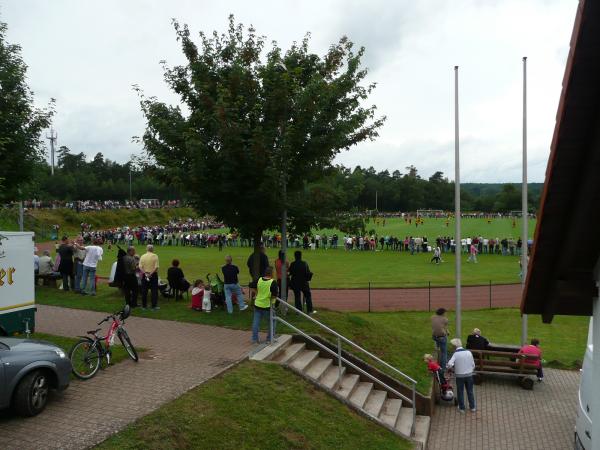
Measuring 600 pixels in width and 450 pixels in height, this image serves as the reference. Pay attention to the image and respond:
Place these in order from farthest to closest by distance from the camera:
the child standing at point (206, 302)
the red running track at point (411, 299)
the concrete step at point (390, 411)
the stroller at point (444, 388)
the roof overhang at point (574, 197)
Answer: the red running track at point (411, 299) < the child standing at point (206, 302) < the stroller at point (444, 388) < the concrete step at point (390, 411) < the roof overhang at point (574, 197)

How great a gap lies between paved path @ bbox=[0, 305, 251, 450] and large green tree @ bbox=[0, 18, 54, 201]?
358 centimetres

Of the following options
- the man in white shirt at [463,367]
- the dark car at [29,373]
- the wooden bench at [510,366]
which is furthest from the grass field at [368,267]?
the dark car at [29,373]

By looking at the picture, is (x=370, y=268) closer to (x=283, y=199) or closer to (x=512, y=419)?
(x=283, y=199)

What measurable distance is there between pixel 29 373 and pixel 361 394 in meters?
5.96

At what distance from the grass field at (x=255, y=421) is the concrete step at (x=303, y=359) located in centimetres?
51

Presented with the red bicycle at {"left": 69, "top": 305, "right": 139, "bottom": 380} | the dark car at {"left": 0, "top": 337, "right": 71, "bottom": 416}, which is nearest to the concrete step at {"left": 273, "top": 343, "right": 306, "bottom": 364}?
the red bicycle at {"left": 69, "top": 305, "right": 139, "bottom": 380}

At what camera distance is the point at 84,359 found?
8859 millimetres

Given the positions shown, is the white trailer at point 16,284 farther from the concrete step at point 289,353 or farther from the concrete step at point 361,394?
the concrete step at point 361,394

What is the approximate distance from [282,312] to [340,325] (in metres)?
1.53

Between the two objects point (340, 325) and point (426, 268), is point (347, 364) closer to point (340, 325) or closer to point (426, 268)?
point (340, 325)

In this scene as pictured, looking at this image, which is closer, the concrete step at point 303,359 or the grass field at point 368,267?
the concrete step at point 303,359

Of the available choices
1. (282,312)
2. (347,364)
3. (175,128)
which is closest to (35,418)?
(347,364)

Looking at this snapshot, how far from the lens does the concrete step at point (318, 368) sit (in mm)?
10031

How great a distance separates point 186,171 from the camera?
13.1 metres
